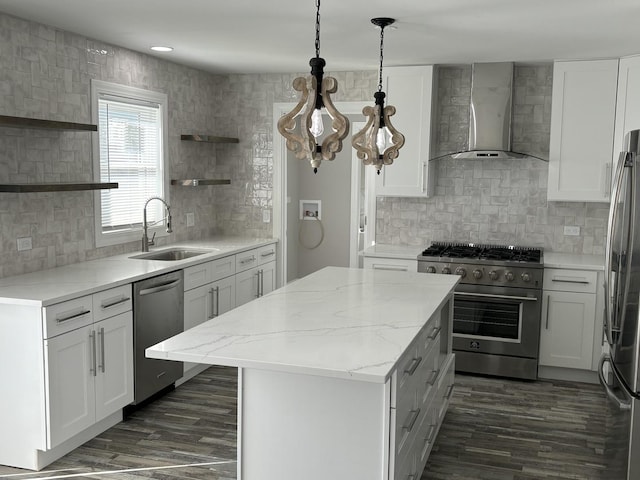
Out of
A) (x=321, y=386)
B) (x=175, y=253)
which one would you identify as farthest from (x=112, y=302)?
(x=321, y=386)

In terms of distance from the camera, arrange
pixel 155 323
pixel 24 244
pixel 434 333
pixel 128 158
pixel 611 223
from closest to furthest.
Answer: pixel 611 223, pixel 434 333, pixel 24 244, pixel 155 323, pixel 128 158

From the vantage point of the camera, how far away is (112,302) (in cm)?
375

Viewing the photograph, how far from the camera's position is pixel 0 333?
333 cm

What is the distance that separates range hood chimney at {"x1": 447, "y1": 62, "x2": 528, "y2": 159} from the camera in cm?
516

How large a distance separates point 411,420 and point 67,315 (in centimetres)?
186

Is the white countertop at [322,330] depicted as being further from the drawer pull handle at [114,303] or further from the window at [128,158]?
the window at [128,158]

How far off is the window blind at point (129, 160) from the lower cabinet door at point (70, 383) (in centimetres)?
133

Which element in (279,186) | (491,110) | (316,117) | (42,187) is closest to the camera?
(316,117)

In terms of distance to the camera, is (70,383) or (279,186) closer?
(70,383)

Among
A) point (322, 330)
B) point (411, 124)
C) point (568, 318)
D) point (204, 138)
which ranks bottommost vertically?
point (568, 318)

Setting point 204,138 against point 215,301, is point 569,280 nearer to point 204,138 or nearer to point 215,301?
point 215,301

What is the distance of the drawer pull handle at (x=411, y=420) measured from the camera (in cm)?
269

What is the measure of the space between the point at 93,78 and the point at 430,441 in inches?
127

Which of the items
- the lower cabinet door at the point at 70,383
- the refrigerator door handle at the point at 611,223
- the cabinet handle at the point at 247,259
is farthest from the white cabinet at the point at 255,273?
the refrigerator door handle at the point at 611,223
